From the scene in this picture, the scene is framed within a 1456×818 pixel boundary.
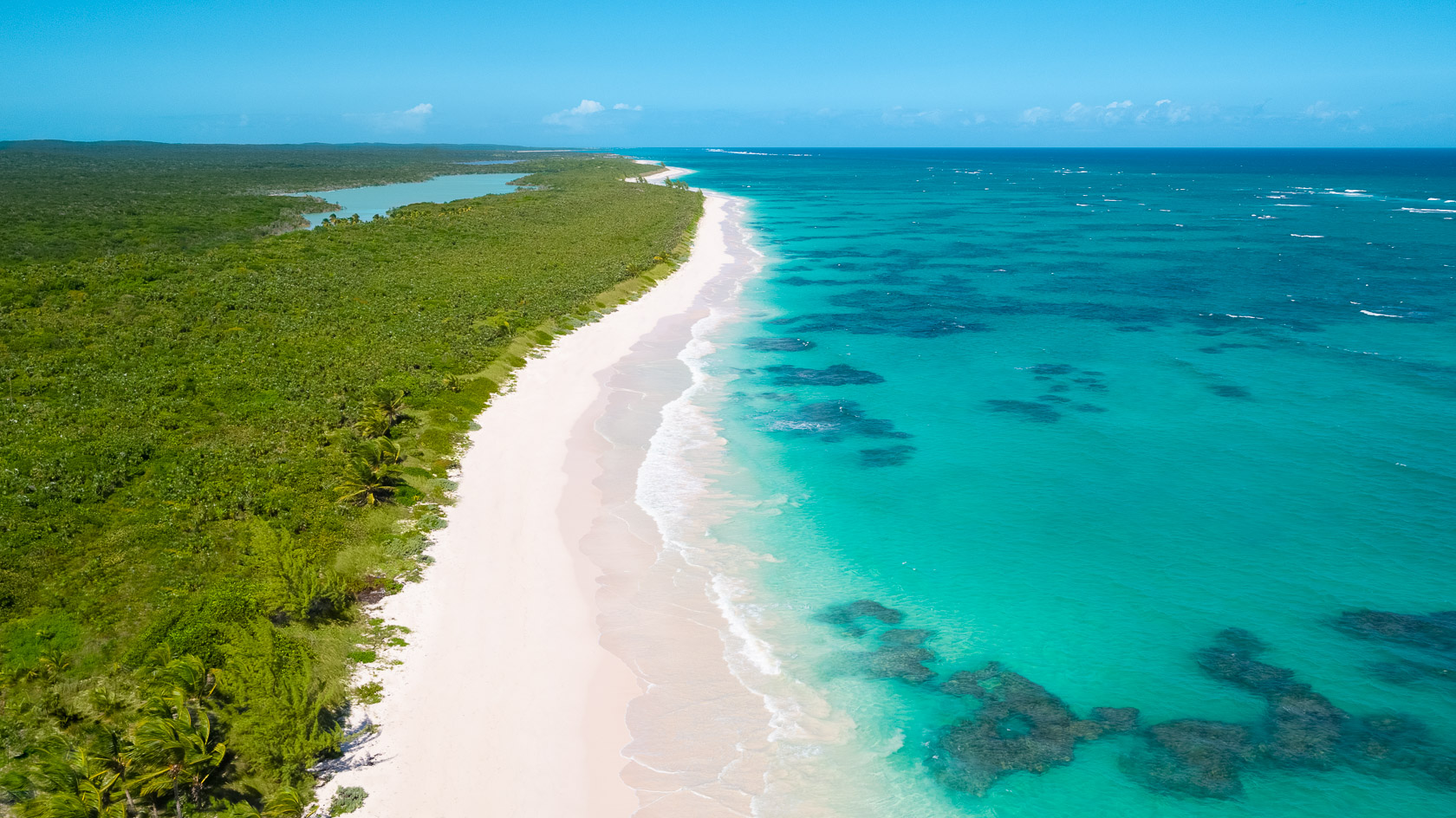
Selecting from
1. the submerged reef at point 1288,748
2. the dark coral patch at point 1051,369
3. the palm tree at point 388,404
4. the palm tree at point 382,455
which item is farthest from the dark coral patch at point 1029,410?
the palm tree at point 388,404

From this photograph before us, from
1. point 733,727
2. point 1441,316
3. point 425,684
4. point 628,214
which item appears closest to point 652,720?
point 733,727

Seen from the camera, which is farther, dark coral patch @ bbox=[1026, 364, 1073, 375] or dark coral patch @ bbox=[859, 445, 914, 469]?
dark coral patch @ bbox=[1026, 364, 1073, 375]

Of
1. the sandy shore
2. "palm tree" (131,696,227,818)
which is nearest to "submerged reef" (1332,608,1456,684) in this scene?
the sandy shore

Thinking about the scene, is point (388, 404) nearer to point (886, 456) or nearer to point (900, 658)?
point (886, 456)

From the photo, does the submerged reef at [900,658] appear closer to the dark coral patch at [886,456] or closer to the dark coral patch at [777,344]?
the dark coral patch at [886,456]

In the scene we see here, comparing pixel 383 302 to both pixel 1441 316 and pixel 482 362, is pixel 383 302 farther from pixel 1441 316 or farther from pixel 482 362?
pixel 1441 316

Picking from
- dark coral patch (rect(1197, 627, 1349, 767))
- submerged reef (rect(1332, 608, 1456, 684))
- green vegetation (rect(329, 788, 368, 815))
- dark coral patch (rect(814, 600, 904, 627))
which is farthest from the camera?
dark coral patch (rect(814, 600, 904, 627))

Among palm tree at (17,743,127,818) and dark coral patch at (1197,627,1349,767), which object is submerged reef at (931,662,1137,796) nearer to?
dark coral patch at (1197,627,1349,767)
